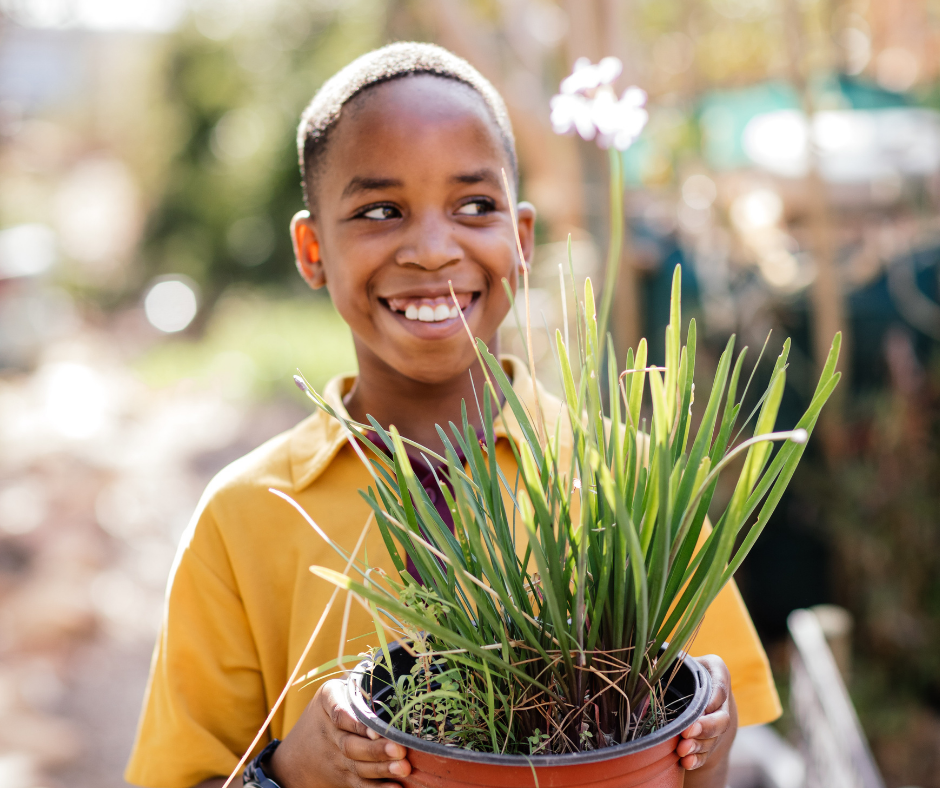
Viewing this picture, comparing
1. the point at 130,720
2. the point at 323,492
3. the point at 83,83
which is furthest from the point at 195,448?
the point at 83,83

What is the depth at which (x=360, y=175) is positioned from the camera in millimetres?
1007

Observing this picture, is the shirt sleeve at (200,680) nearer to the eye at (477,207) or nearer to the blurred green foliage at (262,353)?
the eye at (477,207)

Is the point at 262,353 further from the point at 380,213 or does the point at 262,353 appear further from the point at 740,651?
the point at 740,651

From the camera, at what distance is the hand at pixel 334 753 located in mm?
653

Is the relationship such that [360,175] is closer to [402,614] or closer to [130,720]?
[402,614]

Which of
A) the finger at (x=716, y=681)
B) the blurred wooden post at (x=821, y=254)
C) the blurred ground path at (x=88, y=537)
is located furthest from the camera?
the blurred ground path at (x=88, y=537)

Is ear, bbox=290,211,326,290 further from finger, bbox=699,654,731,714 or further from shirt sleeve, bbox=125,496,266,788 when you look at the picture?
finger, bbox=699,654,731,714

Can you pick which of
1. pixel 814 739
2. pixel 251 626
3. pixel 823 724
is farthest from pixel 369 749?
pixel 814 739

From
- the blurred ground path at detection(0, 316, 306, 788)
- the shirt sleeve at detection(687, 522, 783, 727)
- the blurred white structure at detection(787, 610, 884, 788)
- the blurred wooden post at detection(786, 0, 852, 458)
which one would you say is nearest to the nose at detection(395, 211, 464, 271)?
the shirt sleeve at detection(687, 522, 783, 727)

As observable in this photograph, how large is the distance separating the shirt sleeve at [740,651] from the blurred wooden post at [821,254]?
2.11 metres

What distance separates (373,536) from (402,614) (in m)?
0.44

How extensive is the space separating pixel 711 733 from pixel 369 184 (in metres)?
0.65

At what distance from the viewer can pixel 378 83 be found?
103 centimetres

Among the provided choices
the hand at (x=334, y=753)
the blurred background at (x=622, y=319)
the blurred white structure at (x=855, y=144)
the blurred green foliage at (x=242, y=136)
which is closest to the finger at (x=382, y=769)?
the hand at (x=334, y=753)
